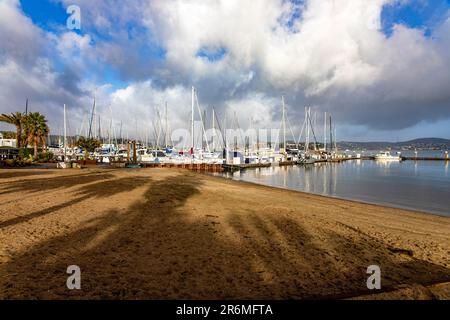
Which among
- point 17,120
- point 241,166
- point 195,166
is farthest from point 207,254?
point 17,120

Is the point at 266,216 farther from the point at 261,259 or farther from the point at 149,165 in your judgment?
the point at 149,165

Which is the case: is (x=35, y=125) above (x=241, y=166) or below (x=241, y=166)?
above

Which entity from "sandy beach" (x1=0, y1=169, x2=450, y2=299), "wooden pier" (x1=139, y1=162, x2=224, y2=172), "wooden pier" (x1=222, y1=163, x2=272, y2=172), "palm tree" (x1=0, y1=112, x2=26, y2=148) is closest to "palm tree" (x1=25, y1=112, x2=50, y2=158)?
"palm tree" (x1=0, y1=112, x2=26, y2=148)

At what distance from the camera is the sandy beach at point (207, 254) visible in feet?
16.0

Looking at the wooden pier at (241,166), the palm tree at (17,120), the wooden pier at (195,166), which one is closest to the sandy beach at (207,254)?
the wooden pier at (195,166)

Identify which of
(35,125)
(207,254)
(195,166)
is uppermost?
(35,125)

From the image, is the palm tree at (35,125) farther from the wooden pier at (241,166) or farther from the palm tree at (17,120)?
the wooden pier at (241,166)

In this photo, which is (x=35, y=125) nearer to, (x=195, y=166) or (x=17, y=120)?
(x=17, y=120)

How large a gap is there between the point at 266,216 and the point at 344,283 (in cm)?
608

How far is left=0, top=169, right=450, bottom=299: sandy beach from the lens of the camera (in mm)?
4887

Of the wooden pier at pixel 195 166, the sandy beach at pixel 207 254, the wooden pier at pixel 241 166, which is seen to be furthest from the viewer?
A: the wooden pier at pixel 241 166

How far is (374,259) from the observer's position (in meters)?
6.86

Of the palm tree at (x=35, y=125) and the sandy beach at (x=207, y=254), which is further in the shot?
the palm tree at (x=35, y=125)

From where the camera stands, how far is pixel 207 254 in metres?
6.76
